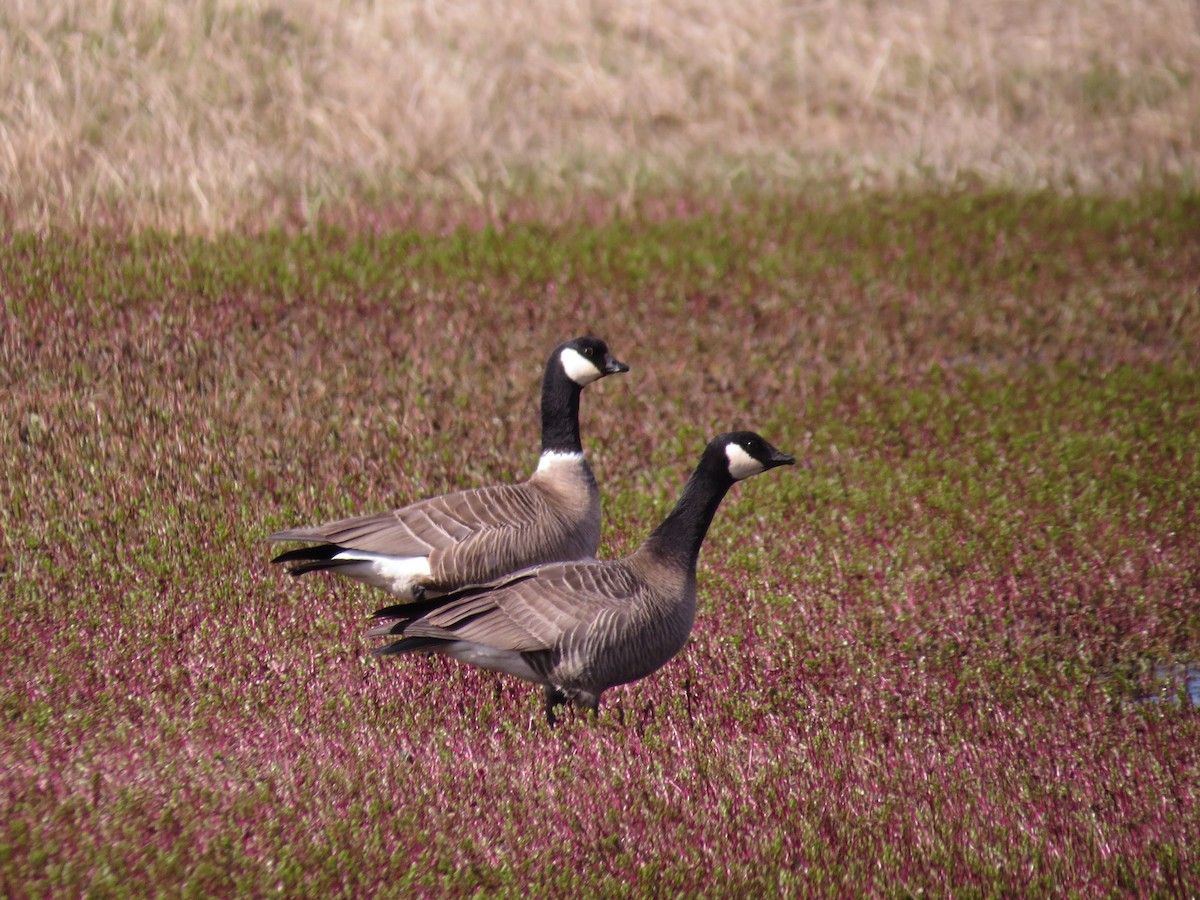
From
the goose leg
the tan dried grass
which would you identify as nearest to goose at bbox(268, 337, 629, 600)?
the goose leg

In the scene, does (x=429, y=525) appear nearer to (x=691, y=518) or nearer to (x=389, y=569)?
(x=389, y=569)

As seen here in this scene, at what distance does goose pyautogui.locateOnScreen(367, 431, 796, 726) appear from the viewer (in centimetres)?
687

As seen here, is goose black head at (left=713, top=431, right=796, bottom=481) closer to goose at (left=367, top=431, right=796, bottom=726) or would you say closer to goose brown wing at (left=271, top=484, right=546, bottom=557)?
goose at (left=367, top=431, right=796, bottom=726)

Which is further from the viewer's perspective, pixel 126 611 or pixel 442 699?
pixel 126 611

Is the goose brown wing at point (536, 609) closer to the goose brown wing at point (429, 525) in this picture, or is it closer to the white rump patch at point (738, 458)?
the goose brown wing at point (429, 525)

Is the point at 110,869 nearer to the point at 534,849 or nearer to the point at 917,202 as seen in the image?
the point at 534,849

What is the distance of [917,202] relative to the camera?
16234 millimetres

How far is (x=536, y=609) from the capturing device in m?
6.96

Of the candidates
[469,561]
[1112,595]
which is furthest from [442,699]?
[1112,595]

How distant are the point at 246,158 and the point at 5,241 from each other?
327 centimetres

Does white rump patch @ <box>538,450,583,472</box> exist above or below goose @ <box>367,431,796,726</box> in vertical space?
above

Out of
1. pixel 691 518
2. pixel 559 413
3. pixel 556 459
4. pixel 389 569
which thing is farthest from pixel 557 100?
pixel 691 518

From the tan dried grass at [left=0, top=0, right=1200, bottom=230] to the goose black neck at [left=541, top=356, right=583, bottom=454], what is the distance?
6.25 meters

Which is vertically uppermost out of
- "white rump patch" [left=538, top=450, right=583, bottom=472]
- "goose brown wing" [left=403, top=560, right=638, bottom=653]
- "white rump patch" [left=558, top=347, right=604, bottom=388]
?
"white rump patch" [left=558, top=347, right=604, bottom=388]
